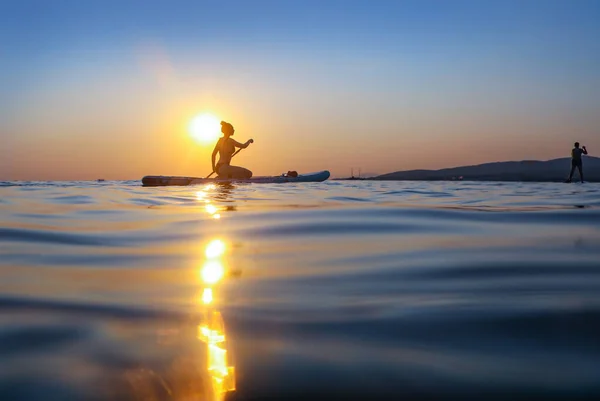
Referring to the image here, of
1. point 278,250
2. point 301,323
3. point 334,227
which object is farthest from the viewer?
point 334,227

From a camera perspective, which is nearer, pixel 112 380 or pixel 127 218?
pixel 112 380

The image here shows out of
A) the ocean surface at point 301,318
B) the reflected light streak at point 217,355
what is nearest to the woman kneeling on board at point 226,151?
the ocean surface at point 301,318

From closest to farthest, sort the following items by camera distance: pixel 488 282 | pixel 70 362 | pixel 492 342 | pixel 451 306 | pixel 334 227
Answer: pixel 70 362, pixel 492 342, pixel 451 306, pixel 488 282, pixel 334 227

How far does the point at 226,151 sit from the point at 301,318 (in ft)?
47.6

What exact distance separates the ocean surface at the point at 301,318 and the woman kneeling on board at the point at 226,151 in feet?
40.6

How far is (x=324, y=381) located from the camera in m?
1.13

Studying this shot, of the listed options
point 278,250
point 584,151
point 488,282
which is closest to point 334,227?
point 278,250

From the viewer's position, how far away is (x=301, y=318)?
5.35 feet

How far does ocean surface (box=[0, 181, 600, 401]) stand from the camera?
1.12 m

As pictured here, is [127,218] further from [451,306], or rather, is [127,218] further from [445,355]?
[445,355]

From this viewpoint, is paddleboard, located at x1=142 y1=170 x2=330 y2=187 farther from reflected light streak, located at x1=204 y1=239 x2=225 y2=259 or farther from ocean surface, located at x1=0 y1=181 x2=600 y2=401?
reflected light streak, located at x1=204 y1=239 x2=225 y2=259

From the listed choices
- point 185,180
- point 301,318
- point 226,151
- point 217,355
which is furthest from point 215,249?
point 226,151

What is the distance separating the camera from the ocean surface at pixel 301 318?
112 centimetres

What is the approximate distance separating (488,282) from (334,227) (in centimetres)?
212
